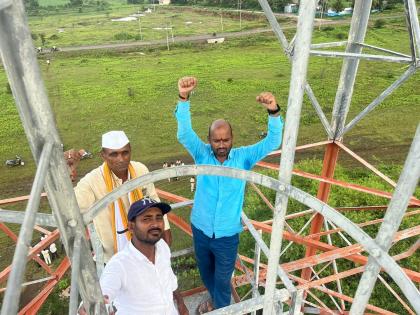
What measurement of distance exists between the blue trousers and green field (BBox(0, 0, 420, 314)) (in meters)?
5.37

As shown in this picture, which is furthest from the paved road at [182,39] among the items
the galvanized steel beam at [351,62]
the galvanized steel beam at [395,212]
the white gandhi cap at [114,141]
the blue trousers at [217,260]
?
the galvanized steel beam at [395,212]

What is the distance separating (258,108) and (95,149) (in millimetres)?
8582

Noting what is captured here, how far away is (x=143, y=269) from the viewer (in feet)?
8.98

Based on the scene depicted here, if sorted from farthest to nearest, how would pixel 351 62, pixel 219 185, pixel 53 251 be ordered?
pixel 53 251 → pixel 351 62 → pixel 219 185

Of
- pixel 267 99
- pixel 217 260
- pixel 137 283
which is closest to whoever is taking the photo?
pixel 137 283

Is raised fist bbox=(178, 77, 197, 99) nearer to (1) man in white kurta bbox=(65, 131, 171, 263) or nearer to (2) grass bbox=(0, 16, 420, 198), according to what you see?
(1) man in white kurta bbox=(65, 131, 171, 263)

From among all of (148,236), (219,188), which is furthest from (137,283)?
(219,188)

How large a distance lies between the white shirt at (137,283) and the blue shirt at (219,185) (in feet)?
2.54

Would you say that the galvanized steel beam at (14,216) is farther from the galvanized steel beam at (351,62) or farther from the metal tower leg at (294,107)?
the galvanized steel beam at (351,62)

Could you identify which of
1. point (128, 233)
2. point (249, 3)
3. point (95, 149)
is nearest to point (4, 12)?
point (128, 233)

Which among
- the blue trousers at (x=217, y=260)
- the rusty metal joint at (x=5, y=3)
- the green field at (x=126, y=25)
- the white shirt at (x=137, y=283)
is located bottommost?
the green field at (x=126, y=25)

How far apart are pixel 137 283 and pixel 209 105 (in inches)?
722

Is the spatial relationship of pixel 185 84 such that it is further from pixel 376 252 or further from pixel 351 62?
pixel 351 62

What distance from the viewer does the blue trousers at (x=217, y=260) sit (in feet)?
12.0
